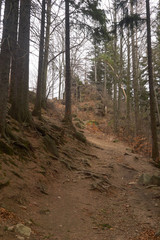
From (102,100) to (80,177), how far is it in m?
26.7

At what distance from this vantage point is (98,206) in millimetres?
6273

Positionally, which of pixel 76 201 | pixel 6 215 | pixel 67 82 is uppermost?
pixel 67 82

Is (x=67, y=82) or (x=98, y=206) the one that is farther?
(x=67, y=82)

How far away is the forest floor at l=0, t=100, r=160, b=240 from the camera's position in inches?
173

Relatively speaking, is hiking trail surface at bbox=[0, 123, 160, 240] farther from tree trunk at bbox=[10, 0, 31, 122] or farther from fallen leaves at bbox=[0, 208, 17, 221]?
tree trunk at bbox=[10, 0, 31, 122]

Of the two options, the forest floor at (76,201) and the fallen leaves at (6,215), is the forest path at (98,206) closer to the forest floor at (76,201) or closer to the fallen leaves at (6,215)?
the forest floor at (76,201)

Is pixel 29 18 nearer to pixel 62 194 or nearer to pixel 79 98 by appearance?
pixel 62 194

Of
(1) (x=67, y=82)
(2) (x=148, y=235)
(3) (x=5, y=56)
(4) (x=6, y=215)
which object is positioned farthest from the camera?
(1) (x=67, y=82)

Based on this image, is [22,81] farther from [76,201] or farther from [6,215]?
[6,215]

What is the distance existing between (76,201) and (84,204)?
0.25 m

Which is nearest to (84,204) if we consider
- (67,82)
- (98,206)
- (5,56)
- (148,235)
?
(98,206)

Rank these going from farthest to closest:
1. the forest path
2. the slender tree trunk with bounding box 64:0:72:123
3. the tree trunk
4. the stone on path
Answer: the slender tree trunk with bounding box 64:0:72:123 < the tree trunk < the forest path < the stone on path

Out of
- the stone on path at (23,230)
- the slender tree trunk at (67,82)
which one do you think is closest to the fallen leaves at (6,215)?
the stone on path at (23,230)

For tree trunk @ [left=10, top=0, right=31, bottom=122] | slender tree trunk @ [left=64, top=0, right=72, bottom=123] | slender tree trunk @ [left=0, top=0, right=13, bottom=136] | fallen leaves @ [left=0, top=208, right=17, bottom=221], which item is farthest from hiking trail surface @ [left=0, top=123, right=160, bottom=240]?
slender tree trunk @ [left=64, top=0, right=72, bottom=123]
